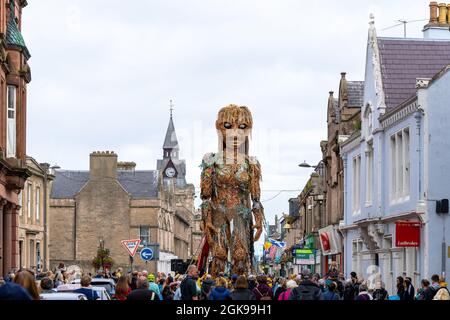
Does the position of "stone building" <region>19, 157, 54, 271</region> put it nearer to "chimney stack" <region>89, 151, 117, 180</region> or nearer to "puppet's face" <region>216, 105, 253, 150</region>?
"chimney stack" <region>89, 151, 117, 180</region>

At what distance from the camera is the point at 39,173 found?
210ft

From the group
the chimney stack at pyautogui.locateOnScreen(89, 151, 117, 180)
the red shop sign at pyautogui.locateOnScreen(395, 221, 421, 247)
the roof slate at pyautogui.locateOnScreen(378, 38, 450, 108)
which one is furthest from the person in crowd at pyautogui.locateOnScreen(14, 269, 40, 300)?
the chimney stack at pyautogui.locateOnScreen(89, 151, 117, 180)

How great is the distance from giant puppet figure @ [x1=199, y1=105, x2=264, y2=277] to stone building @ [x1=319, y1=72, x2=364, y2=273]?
95.3 ft

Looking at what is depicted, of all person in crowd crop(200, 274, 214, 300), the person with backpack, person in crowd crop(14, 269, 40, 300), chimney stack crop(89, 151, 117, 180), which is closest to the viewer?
person in crowd crop(14, 269, 40, 300)

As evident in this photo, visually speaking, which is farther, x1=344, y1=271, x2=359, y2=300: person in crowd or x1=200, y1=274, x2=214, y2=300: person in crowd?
x1=344, y1=271, x2=359, y2=300: person in crowd

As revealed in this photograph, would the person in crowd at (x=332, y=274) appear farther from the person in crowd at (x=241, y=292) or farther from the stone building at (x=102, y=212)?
the stone building at (x=102, y=212)

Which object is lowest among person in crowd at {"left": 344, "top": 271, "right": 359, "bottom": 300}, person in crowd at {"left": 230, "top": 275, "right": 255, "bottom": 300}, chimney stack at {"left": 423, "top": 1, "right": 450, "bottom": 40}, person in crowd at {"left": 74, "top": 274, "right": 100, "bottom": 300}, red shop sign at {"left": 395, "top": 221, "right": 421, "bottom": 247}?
person in crowd at {"left": 344, "top": 271, "right": 359, "bottom": 300}

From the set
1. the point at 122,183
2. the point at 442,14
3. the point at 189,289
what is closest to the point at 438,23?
the point at 442,14

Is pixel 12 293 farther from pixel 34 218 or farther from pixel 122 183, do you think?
pixel 122 183

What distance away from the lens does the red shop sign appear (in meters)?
33.4

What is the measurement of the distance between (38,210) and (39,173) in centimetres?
201
